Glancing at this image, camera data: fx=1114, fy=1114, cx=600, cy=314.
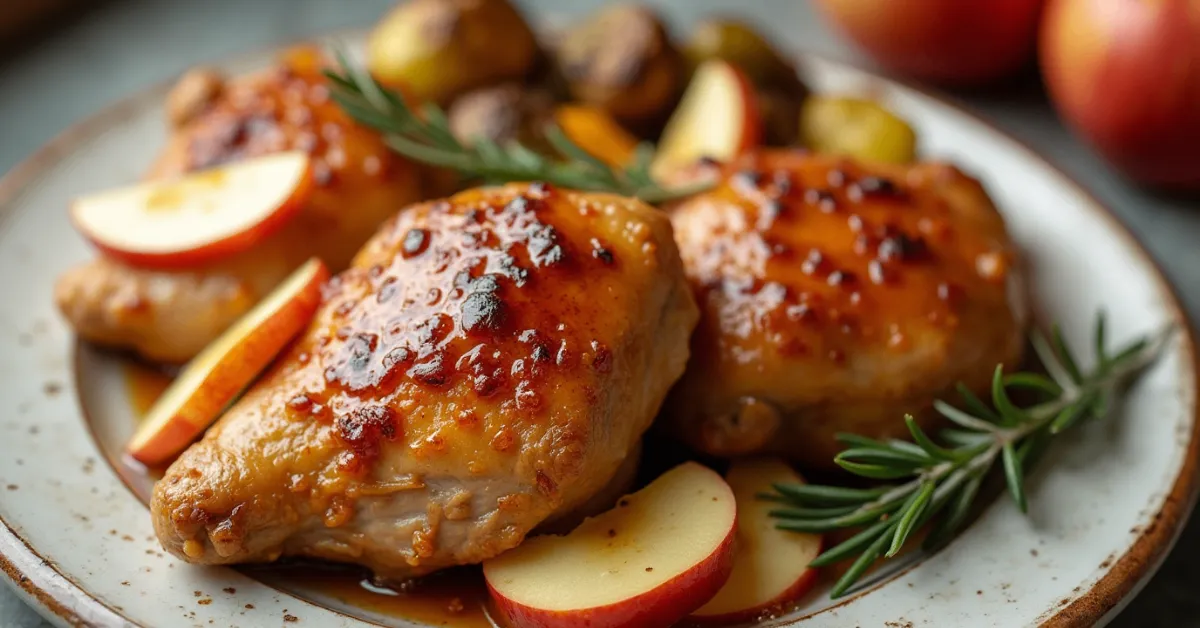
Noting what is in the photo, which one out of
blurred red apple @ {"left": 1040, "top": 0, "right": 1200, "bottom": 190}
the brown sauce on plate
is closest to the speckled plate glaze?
the brown sauce on plate

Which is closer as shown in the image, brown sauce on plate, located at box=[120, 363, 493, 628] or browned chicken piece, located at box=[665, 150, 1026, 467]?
brown sauce on plate, located at box=[120, 363, 493, 628]

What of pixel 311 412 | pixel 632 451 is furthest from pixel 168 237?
pixel 632 451

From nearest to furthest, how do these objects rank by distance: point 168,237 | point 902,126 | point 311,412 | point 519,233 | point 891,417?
point 311,412 < point 519,233 < point 891,417 < point 168,237 < point 902,126

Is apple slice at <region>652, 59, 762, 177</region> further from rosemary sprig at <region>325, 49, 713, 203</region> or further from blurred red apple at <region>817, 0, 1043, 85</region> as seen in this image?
blurred red apple at <region>817, 0, 1043, 85</region>

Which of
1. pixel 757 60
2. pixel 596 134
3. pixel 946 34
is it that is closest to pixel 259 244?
pixel 596 134

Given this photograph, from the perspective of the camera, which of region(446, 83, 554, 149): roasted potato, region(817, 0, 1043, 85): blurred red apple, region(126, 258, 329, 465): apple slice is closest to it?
region(126, 258, 329, 465): apple slice

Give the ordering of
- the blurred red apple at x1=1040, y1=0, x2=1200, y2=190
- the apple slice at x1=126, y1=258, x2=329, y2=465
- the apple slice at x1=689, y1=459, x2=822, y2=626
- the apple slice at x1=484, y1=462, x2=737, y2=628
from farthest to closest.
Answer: the blurred red apple at x1=1040, y1=0, x2=1200, y2=190 < the apple slice at x1=126, y1=258, x2=329, y2=465 < the apple slice at x1=689, y1=459, x2=822, y2=626 < the apple slice at x1=484, y1=462, x2=737, y2=628

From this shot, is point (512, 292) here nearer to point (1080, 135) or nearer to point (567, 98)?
point (567, 98)
